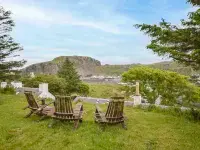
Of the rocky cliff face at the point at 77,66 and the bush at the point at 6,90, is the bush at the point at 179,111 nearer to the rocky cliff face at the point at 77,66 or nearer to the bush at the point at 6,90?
the bush at the point at 6,90

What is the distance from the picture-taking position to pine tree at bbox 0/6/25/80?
15.2m

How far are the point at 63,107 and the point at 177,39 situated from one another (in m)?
4.22

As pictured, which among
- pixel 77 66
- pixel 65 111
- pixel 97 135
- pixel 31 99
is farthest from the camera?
pixel 77 66

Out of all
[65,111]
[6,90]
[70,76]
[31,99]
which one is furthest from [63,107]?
[70,76]

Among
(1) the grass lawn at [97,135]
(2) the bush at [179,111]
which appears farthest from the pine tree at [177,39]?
(2) the bush at [179,111]

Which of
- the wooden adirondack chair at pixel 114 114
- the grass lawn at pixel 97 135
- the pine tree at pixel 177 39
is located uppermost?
the pine tree at pixel 177 39

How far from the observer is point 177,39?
24.5 ft

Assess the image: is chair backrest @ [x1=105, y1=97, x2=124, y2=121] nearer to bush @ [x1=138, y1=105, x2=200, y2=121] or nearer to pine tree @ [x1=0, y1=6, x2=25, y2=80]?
bush @ [x1=138, y1=105, x2=200, y2=121]

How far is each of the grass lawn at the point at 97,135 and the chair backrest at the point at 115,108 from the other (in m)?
0.41

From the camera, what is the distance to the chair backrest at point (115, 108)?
26.5ft

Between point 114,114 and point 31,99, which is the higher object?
point 31,99

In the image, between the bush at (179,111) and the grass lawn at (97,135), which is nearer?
the grass lawn at (97,135)

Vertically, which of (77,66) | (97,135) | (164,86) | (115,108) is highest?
(77,66)

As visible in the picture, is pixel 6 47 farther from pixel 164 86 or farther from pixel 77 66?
pixel 77 66
